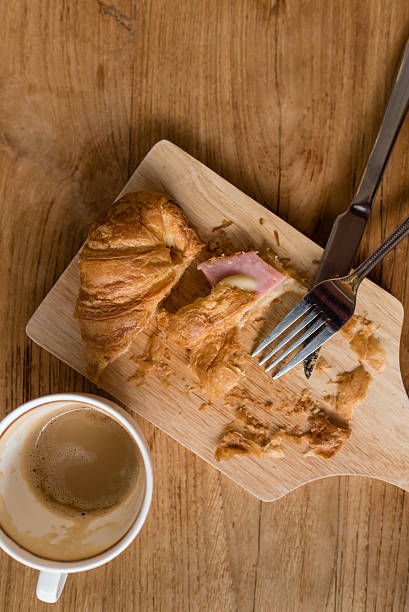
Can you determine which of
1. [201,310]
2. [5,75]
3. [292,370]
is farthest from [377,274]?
[5,75]

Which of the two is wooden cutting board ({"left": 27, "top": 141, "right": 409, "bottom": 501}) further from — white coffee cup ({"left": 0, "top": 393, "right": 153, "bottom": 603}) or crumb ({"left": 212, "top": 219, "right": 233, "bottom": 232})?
white coffee cup ({"left": 0, "top": 393, "right": 153, "bottom": 603})

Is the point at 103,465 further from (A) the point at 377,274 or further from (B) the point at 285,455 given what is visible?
(A) the point at 377,274

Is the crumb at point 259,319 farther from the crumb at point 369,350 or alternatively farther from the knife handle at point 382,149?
the knife handle at point 382,149

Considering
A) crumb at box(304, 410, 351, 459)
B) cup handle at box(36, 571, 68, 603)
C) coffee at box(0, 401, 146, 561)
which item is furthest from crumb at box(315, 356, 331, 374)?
cup handle at box(36, 571, 68, 603)

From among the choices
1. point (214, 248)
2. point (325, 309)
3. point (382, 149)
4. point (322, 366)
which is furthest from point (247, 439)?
point (382, 149)

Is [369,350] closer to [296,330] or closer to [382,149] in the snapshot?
[296,330]

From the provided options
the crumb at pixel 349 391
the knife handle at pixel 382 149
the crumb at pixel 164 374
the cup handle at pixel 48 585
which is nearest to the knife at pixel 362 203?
the knife handle at pixel 382 149

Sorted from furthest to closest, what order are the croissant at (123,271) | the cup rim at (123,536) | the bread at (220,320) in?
the bread at (220,320), the croissant at (123,271), the cup rim at (123,536)
